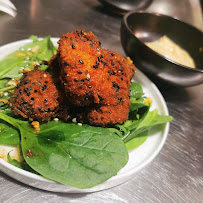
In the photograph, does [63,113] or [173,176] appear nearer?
[63,113]

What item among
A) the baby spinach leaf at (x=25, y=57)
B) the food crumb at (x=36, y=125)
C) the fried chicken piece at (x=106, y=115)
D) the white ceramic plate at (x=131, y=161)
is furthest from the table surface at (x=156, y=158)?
the baby spinach leaf at (x=25, y=57)

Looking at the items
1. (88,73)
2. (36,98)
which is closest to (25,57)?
(36,98)

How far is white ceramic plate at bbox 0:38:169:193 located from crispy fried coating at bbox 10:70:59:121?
40cm

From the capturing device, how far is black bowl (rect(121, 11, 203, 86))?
7.20 ft

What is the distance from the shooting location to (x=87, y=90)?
139 centimetres

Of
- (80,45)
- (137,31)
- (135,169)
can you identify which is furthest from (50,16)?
(135,169)

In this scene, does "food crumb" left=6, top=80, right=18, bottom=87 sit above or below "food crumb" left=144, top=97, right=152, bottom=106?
above

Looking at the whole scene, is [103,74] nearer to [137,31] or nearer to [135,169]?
[135,169]

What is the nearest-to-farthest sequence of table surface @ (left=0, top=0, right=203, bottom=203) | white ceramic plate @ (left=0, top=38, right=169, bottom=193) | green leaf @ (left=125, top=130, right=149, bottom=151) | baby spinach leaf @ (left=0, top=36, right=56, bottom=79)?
1. white ceramic plate @ (left=0, top=38, right=169, bottom=193)
2. table surface @ (left=0, top=0, right=203, bottom=203)
3. green leaf @ (left=125, top=130, right=149, bottom=151)
4. baby spinach leaf @ (left=0, top=36, right=56, bottom=79)

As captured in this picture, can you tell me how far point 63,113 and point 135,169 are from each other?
67 cm

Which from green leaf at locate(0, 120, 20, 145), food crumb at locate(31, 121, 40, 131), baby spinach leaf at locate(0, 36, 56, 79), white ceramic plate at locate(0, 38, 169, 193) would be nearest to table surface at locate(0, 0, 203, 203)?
white ceramic plate at locate(0, 38, 169, 193)

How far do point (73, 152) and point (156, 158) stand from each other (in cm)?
94

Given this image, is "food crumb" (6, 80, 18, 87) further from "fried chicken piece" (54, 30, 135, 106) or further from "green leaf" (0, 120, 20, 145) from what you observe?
"fried chicken piece" (54, 30, 135, 106)

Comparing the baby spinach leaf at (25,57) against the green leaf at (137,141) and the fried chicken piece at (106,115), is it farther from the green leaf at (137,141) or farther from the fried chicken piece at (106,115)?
the green leaf at (137,141)
